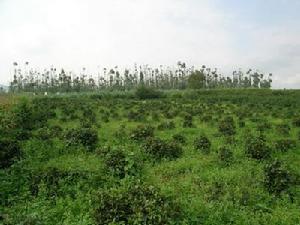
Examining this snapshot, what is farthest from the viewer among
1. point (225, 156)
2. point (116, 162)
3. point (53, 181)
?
point (225, 156)

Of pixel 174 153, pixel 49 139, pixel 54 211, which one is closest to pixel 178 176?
pixel 174 153

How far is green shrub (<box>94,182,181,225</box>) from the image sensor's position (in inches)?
482

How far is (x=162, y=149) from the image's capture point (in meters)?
19.9

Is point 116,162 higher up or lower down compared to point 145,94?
lower down

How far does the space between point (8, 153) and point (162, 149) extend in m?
6.91

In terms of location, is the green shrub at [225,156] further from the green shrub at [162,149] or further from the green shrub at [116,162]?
the green shrub at [116,162]

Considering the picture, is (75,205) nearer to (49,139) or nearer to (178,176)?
(178,176)

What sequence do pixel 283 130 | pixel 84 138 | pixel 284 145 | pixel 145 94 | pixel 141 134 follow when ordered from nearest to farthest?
pixel 284 145 → pixel 84 138 → pixel 141 134 → pixel 283 130 → pixel 145 94

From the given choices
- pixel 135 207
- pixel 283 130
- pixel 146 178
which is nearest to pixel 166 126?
pixel 283 130

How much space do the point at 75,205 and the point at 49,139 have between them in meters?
9.95

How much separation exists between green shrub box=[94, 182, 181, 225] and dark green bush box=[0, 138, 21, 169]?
696 cm

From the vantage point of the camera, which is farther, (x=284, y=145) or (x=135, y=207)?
(x=284, y=145)

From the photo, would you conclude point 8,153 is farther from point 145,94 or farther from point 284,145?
point 145,94

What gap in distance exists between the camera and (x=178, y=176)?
17359 mm
